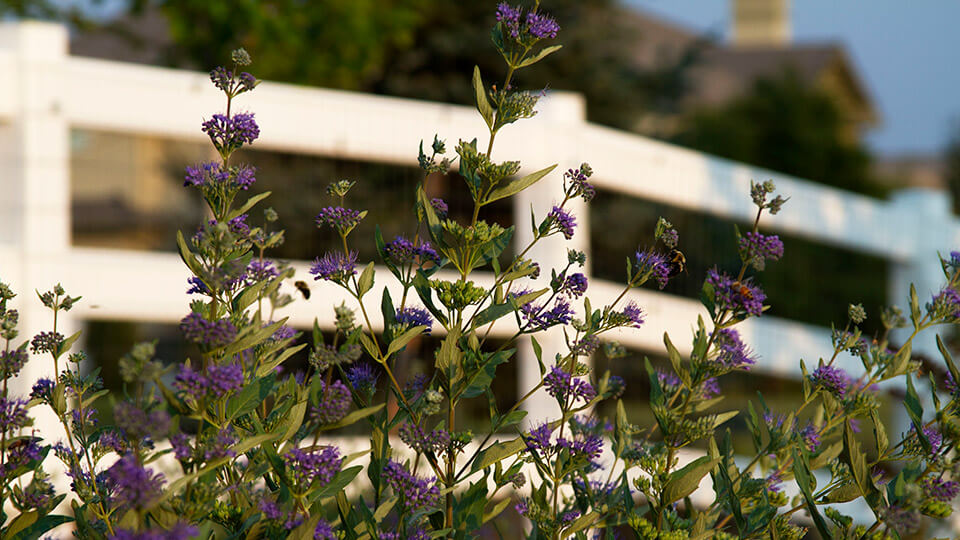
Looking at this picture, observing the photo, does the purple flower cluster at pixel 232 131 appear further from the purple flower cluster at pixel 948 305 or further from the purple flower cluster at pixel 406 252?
the purple flower cluster at pixel 948 305

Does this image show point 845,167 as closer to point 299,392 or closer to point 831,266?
point 831,266

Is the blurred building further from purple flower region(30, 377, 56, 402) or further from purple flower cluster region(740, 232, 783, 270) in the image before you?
purple flower region(30, 377, 56, 402)

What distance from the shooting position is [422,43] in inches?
413

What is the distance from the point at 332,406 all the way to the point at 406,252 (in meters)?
0.28

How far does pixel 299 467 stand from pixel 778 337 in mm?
3452

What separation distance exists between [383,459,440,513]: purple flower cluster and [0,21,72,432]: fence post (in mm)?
2103

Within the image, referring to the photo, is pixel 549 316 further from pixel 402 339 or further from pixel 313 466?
pixel 313 466

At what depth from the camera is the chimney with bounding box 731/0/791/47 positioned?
2018 inches

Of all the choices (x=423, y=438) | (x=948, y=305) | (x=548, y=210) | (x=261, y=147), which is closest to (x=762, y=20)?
(x=548, y=210)

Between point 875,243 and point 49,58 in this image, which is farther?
point 875,243

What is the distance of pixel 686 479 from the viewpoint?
136 centimetres

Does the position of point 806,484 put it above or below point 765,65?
below

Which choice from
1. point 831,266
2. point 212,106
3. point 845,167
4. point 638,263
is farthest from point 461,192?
point 845,167

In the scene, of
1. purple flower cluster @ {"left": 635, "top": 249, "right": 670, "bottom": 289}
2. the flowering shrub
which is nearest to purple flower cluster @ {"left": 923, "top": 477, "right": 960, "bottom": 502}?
the flowering shrub
